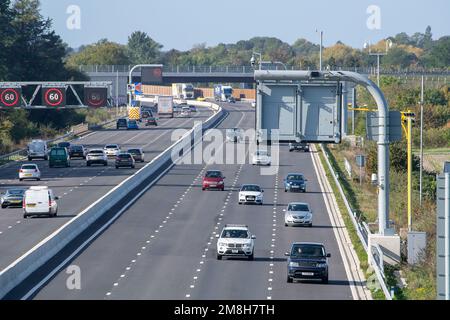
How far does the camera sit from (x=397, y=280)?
41.6 metres

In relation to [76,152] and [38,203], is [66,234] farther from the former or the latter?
[76,152]

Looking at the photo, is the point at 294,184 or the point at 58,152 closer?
the point at 294,184

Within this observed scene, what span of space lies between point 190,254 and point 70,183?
106ft

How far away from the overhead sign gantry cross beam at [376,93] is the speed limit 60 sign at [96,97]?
56.0 metres

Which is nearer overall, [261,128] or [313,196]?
[261,128]

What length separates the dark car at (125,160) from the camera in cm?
8806

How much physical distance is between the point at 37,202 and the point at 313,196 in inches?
776

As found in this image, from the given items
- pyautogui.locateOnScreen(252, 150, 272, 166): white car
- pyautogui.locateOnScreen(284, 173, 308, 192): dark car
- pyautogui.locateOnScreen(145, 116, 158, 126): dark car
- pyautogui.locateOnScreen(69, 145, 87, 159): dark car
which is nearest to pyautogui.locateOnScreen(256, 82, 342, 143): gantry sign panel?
pyautogui.locateOnScreen(284, 173, 308, 192): dark car

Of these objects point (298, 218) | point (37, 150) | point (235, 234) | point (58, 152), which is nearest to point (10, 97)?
point (58, 152)

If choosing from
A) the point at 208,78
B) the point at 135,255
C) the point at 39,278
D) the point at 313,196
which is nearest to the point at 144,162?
the point at 313,196

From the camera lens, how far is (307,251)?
41.5 metres

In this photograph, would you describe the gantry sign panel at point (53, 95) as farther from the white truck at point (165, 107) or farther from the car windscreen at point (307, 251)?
the white truck at point (165, 107)

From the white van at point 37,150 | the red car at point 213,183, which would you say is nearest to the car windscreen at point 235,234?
the red car at point 213,183
